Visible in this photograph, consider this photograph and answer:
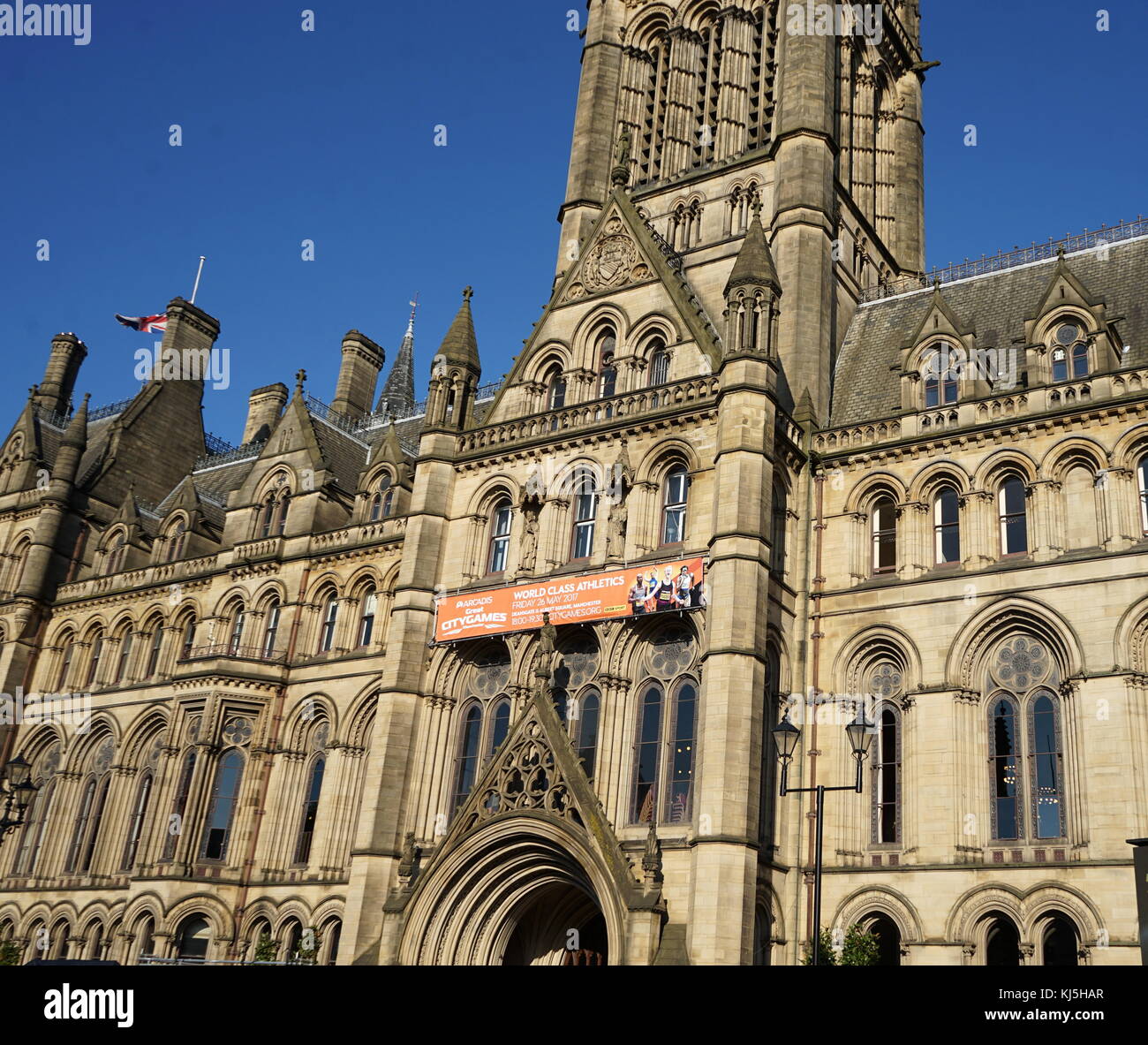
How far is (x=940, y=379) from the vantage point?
103ft

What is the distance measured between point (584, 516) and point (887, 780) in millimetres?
9710

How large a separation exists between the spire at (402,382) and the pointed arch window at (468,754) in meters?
31.4

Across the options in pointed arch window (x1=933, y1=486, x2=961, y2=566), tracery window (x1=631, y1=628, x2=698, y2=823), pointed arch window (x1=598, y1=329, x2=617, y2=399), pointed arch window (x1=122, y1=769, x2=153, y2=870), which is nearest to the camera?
tracery window (x1=631, y1=628, x2=698, y2=823)

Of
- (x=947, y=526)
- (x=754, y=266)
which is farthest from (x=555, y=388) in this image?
(x=947, y=526)

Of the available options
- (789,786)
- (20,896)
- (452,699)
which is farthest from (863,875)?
(20,896)

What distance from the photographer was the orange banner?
92.9ft

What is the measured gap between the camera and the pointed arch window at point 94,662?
147ft

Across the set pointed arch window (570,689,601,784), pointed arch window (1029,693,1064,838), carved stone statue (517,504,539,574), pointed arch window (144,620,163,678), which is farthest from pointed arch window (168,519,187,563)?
pointed arch window (1029,693,1064,838)

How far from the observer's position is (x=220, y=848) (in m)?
36.7

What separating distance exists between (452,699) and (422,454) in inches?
273

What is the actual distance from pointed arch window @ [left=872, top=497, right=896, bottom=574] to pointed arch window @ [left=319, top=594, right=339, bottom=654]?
1742cm

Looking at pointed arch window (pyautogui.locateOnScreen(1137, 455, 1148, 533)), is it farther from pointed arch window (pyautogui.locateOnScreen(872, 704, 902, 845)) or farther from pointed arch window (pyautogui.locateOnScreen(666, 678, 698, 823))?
pointed arch window (pyautogui.locateOnScreen(666, 678, 698, 823))

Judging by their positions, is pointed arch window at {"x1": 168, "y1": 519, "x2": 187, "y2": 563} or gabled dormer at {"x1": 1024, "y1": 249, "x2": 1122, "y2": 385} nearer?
gabled dormer at {"x1": 1024, "y1": 249, "x2": 1122, "y2": 385}
